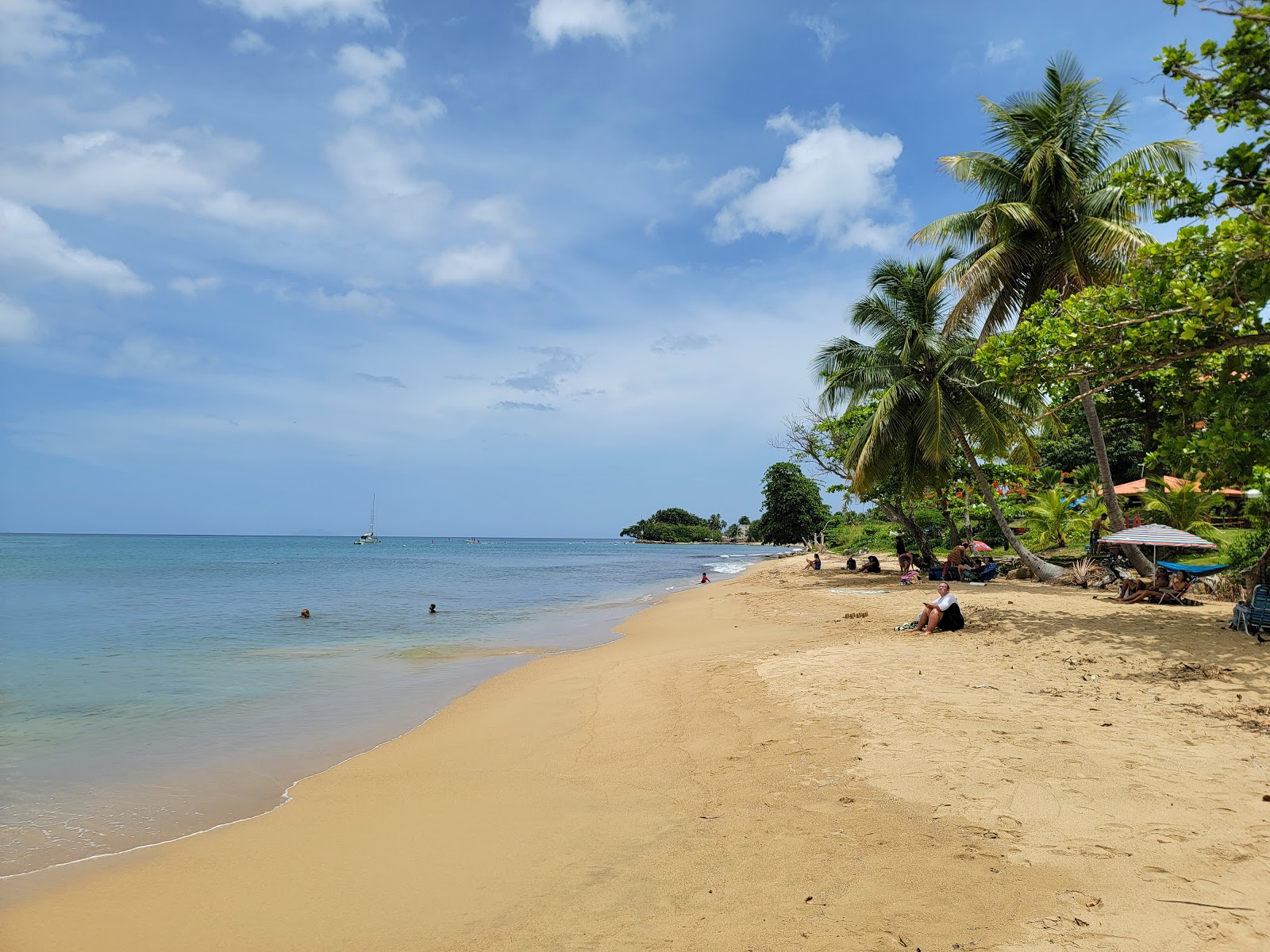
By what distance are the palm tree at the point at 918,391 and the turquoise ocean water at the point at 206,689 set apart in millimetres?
9362

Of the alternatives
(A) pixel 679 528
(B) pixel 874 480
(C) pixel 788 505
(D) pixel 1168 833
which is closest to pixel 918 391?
(B) pixel 874 480

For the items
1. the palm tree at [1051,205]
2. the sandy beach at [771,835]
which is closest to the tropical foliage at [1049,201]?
the palm tree at [1051,205]

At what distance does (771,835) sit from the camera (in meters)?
3.83

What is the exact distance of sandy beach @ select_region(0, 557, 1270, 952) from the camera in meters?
3.00

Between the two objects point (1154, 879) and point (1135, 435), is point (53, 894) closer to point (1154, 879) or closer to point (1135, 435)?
point (1154, 879)

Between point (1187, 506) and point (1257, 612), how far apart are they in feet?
47.2

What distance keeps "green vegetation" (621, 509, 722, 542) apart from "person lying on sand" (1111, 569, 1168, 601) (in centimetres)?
12341

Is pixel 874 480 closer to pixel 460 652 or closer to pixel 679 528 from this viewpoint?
pixel 460 652

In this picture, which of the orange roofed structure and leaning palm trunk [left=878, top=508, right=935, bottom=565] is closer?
the orange roofed structure

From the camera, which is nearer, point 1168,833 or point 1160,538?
point 1168,833

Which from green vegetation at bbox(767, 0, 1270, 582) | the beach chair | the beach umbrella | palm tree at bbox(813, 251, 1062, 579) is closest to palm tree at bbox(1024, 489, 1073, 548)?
green vegetation at bbox(767, 0, 1270, 582)

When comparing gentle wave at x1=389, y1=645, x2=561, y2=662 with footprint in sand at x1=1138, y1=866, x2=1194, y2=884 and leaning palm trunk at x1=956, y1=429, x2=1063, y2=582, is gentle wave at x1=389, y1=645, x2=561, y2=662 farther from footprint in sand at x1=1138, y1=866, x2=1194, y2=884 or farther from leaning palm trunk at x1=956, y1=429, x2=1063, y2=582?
leaning palm trunk at x1=956, y1=429, x2=1063, y2=582

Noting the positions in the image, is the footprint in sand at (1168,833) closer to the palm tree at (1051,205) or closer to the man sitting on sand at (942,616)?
the man sitting on sand at (942,616)

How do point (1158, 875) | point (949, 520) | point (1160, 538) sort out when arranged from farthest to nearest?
point (949, 520)
point (1160, 538)
point (1158, 875)
